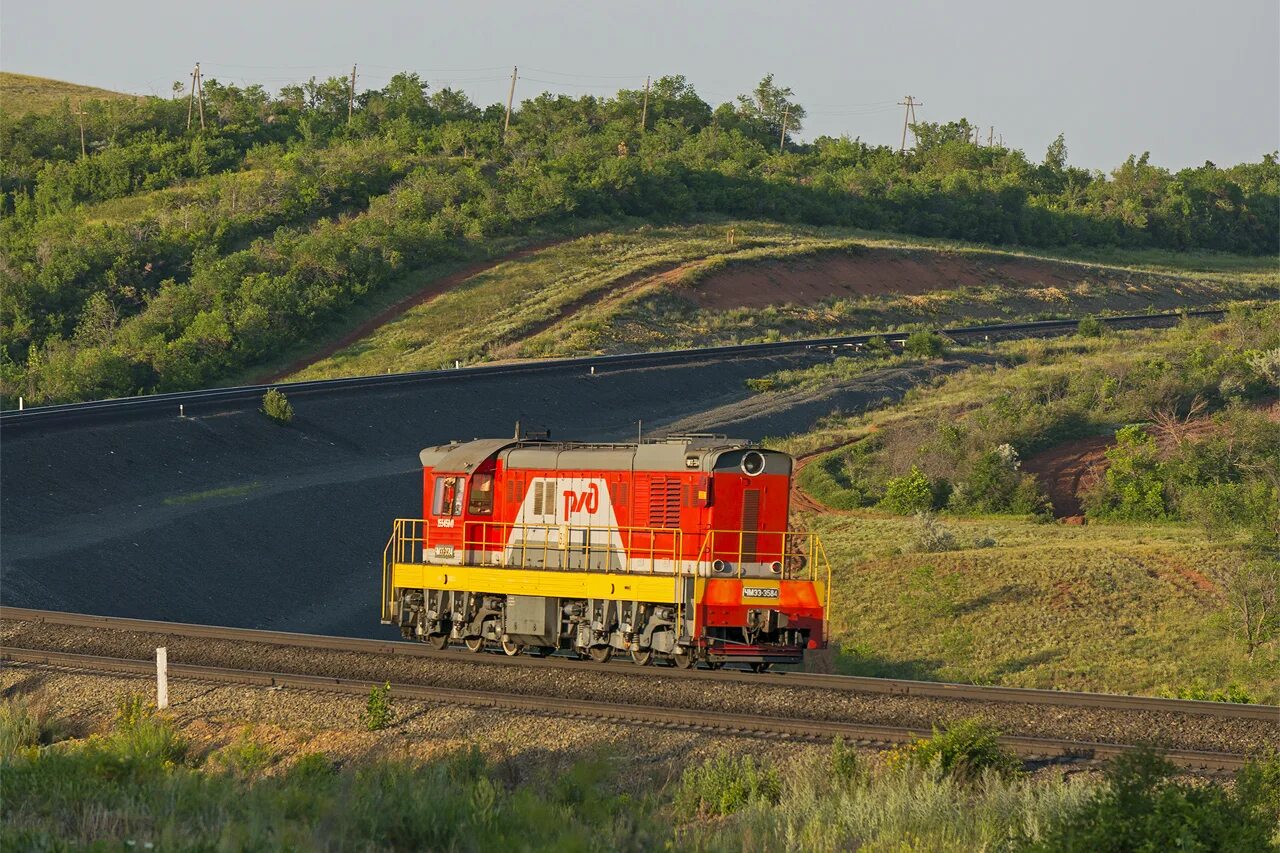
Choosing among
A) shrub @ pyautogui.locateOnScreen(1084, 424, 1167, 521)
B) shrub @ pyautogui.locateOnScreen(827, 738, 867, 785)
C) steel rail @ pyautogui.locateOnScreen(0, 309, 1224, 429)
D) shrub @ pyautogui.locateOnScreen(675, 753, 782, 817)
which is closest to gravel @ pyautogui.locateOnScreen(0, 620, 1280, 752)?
shrub @ pyautogui.locateOnScreen(827, 738, 867, 785)

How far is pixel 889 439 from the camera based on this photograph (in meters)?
47.3

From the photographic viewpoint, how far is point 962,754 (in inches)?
537

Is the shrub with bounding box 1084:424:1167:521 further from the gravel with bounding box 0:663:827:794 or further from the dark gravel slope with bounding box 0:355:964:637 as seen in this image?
the gravel with bounding box 0:663:827:794

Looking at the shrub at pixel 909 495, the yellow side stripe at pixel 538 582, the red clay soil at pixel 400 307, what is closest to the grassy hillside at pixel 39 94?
the red clay soil at pixel 400 307

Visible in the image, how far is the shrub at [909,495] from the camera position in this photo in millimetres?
40844

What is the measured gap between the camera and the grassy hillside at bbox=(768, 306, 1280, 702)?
26.8 m

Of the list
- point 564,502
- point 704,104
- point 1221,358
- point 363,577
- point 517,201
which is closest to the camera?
point 564,502

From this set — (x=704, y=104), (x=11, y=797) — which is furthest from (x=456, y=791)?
(x=704, y=104)

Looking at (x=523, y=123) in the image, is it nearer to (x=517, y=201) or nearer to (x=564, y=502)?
(x=517, y=201)

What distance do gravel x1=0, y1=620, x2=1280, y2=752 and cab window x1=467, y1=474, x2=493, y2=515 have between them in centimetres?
251

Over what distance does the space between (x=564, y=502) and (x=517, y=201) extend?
2692 inches

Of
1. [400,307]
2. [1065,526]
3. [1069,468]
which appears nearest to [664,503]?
[1065,526]

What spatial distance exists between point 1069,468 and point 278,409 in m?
25.8

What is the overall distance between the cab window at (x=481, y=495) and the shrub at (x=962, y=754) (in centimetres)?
960
